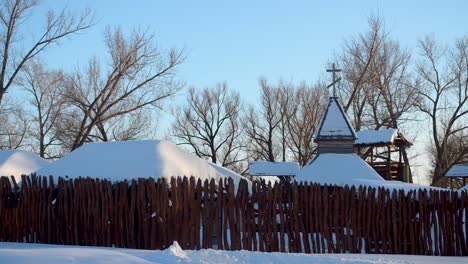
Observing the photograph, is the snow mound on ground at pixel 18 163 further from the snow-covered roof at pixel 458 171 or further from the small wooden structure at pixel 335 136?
the snow-covered roof at pixel 458 171

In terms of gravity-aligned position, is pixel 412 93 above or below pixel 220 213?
above

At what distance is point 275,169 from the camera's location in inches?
1729

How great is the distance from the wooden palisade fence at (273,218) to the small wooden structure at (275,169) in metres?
31.2

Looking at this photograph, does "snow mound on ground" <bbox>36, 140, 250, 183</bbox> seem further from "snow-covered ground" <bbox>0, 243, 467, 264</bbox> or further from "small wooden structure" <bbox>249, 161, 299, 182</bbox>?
"small wooden structure" <bbox>249, 161, 299, 182</bbox>

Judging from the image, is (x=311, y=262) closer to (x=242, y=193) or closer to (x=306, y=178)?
(x=242, y=193)

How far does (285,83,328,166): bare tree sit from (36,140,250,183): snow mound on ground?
35906 mm

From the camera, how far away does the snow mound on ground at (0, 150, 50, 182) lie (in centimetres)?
1887

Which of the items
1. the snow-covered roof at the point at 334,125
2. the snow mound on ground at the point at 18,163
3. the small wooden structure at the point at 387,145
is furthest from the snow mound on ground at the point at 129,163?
the small wooden structure at the point at 387,145

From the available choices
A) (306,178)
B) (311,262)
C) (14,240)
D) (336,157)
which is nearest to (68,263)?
(311,262)

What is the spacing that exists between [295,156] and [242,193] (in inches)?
1686

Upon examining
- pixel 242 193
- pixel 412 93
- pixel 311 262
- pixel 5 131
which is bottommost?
pixel 311 262

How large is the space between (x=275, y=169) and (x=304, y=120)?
29.9 ft

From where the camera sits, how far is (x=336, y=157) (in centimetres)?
2033

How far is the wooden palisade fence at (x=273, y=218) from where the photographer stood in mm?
11453
